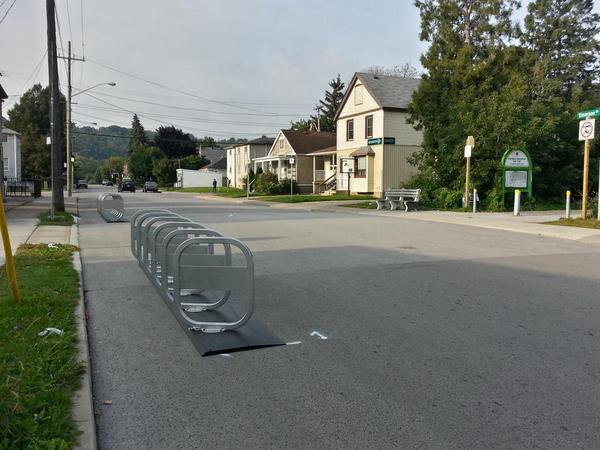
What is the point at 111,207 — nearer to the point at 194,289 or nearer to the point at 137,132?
the point at 194,289

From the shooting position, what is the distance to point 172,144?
113062mm

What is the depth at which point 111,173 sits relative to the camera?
506ft

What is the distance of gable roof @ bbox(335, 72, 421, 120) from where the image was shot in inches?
1438

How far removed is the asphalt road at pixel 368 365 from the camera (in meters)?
3.63

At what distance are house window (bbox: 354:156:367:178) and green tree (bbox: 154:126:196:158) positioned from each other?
79.8m

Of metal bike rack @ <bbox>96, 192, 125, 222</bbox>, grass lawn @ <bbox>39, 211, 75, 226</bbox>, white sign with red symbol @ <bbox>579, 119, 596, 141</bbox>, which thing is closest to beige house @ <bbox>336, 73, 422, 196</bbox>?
white sign with red symbol @ <bbox>579, 119, 596, 141</bbox>

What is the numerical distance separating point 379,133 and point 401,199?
11698 millimetres

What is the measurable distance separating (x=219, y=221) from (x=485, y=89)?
51.8ft

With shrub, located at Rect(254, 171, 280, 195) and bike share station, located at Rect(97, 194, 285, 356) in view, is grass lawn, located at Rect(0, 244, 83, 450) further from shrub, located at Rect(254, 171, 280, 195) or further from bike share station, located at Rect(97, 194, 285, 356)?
shrub, located at Rect(254, 171, 280, 195)

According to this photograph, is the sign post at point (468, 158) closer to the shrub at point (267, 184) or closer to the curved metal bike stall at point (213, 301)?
the curved metal bike stall at point (213, 301)

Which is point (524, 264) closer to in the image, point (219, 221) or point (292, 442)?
point (292, 442)

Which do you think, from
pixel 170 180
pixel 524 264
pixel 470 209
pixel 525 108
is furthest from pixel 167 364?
pixel 170 180

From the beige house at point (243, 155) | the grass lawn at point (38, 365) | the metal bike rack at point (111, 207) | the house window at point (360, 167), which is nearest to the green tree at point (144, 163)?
the beige house at point (243, 155)

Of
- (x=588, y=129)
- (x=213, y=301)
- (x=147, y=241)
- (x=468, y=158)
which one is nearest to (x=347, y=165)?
(x=468, y=158)
